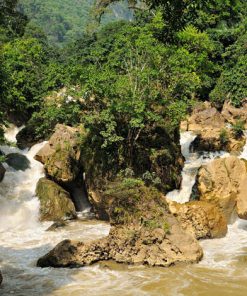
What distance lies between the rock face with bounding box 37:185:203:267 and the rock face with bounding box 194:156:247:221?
3.87m

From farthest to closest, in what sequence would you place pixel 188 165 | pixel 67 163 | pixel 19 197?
1. pixel 188 165
2. pixel 19 197
3. pixel 67 163

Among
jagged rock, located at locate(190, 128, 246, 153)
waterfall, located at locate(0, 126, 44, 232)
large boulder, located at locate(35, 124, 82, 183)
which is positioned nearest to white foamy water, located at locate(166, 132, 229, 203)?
jagged rock, located at locate(190, 128, 246, 153)

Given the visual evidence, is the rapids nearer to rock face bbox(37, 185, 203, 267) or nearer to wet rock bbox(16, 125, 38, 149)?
rock face bbox(37, 185, 203, 267)

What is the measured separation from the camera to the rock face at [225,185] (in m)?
16.1

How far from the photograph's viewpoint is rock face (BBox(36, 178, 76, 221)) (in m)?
17.5

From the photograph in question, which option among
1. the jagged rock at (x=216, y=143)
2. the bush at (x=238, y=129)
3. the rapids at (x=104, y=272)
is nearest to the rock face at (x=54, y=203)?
the rapids at (x=104, y=272)

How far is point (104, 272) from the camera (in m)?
11.7

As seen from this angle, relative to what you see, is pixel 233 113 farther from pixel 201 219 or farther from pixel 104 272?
pixel 104 272

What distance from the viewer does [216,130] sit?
24.1 m

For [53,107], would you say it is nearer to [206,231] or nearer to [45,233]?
[45,233]

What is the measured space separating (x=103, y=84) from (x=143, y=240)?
7223mm

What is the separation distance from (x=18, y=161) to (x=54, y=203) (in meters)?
4.69

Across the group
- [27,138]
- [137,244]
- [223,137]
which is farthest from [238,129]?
[137,244]

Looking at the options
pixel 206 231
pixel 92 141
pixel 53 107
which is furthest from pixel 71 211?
pixel 206 231
